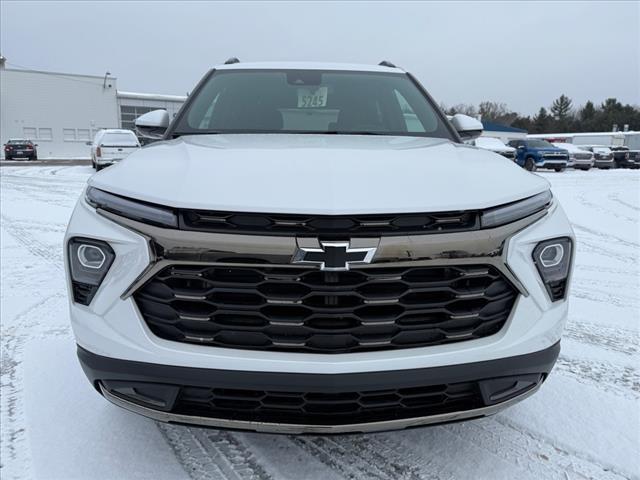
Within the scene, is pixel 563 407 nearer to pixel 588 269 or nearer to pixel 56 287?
pixel 588 269

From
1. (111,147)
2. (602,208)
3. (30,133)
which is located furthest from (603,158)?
(30,133)

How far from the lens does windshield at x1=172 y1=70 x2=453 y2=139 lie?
9.32 feet

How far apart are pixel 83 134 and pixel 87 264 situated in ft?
150

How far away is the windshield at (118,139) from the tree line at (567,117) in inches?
2295

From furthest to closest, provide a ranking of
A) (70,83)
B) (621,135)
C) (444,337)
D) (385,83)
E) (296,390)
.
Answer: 1. (621,135)
2. (70,83)
3. (385,83)
4. (444,337)
5. (296,390)

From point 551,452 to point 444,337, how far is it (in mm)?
814

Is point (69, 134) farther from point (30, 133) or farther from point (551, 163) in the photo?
point (551, 163)

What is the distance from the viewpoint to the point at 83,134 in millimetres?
41875

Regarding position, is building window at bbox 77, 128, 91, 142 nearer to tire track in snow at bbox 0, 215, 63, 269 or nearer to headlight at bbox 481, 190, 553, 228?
tire track in snow at bbox 0, 215, 63, 269

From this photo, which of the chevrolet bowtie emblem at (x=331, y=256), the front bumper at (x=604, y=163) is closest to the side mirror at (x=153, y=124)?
the chevrolet bowtie emblem at (x=331, y=256)

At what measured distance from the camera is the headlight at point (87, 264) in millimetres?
1571

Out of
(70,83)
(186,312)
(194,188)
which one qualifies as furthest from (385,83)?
(70,83)

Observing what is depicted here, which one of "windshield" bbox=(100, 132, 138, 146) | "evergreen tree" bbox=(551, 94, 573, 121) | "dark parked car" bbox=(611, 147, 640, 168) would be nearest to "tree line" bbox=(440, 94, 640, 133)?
"evergreen tree" bbox=(551, 94, 573, 121)

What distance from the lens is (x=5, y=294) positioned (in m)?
3.67
